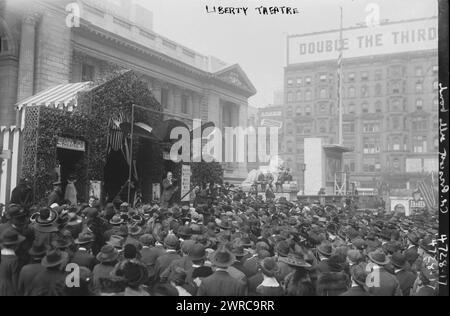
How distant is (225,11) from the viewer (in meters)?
9.05

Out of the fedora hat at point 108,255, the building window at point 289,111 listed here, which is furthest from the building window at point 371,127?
the fedora hat at point 108,255

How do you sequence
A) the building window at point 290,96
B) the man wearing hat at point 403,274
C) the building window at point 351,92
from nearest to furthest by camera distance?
the man wearing hat at point 403,274 → the building window at point 351,92 → the building window at point 290,96

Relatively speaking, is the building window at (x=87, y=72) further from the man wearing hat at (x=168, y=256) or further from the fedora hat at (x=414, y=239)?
the fedora hat at (x=414, y=239)

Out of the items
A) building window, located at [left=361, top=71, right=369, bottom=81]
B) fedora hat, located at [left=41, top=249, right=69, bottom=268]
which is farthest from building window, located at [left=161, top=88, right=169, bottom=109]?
building window, located at [left=361, top=71, right=369, bottom=81]

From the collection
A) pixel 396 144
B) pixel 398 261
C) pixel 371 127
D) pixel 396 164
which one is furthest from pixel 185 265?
pixel 371 127

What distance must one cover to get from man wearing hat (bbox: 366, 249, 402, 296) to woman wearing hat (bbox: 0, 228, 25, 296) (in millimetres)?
4761

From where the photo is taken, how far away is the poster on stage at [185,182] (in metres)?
19.4

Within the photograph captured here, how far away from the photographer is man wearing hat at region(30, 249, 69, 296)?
5728 millimetres

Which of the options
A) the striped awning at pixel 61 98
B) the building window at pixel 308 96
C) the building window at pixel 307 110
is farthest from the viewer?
the building window at pixel 307 110

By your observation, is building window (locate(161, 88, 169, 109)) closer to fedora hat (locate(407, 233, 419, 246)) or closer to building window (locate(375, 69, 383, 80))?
fedora hat (locate(407, 233, 419, 246))

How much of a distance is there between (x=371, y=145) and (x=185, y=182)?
5103cm

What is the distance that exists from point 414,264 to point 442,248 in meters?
1.22

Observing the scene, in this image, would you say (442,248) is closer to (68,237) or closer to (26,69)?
(68,237)

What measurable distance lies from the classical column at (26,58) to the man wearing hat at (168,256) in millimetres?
16225
